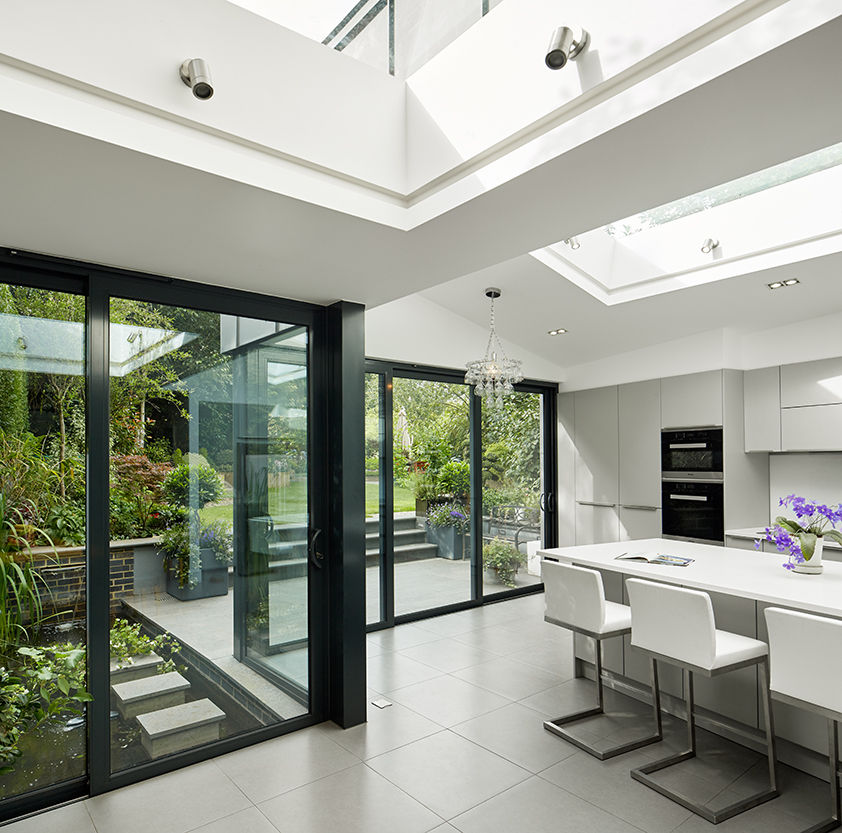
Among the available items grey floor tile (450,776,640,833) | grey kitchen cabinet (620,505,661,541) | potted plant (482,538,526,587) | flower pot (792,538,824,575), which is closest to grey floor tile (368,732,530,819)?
grey floor tile (450,776,640,833)

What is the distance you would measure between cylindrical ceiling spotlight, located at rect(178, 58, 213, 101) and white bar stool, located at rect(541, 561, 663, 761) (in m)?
2.57

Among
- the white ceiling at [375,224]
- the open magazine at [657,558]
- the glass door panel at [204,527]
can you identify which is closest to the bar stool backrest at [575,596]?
the open magazine at [657,558]

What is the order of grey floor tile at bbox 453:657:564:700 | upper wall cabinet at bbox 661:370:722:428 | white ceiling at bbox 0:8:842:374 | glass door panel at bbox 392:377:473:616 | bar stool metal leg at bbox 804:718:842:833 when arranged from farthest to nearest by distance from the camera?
glass door panel at bbox 392:377:473:616, upper wall cabinet at bbox 661:370:722:428, grey floor tile at bbox 453:657:564:700, bar stool metal leg at bbox 804:718:842:833, white ceiling at bbox 0:8:842:374

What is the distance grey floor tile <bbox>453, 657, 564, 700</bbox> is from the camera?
3724 mm

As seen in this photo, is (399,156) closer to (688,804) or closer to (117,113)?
(117,113)

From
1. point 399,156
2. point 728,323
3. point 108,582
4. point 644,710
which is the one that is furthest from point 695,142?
point 728,323

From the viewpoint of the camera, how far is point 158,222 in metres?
2.24

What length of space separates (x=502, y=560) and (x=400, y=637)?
1523mm

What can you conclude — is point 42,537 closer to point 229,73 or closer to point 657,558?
point 229,73

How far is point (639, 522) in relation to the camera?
5578mm

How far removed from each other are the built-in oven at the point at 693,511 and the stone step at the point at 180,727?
3785mm

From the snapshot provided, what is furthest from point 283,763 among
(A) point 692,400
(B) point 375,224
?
(A) point 692,400

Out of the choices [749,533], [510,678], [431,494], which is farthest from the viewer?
[431,494]

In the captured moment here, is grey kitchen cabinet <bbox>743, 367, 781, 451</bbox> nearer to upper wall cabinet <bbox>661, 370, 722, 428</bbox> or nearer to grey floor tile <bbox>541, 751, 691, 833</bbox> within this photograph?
upper wall cabinet <bbox>661, 370, 722, 428</bbox>
